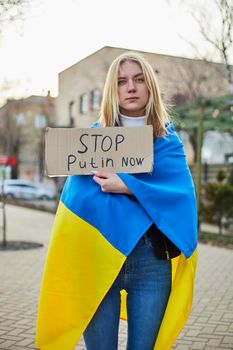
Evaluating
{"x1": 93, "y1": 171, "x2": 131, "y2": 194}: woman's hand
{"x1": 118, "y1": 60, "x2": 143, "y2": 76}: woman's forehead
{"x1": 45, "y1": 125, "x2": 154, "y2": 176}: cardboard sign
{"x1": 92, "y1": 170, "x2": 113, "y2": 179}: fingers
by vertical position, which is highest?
{"x1": 118, "y1": 60, "x2": 143, "y2": 76}: woman's forehead

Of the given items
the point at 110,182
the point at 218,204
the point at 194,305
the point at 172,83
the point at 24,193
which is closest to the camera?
the point at 110,182

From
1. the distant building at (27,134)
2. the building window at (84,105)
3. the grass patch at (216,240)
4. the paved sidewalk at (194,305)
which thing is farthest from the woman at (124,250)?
the distant building at (27,134)

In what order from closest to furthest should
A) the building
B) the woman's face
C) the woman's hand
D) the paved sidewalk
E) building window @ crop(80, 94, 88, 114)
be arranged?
the woman's hand < the woman's face < the paved sidewalk < the building < building window @ crop(80, 94, 88, 114)

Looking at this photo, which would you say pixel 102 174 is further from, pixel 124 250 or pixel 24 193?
pixel 24 193

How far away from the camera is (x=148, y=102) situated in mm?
2549

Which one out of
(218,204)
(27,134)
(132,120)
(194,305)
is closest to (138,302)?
(132,120)

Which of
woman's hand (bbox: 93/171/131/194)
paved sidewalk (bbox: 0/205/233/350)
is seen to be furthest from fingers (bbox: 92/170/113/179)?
paved sidewalk (bbox: 0/205/233/350)

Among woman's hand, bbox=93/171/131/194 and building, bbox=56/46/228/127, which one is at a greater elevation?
building, bbox=56/46/228/127

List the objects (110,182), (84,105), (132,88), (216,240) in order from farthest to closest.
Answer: (84,105), (216,240), (132,88), (110,182)

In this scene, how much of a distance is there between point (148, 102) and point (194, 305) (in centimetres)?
433

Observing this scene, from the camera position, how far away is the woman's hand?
7.79 ft

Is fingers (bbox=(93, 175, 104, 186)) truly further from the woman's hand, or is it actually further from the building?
the building

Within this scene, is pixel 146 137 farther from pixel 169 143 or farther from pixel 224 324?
pixel 224 324

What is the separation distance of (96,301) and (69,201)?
0.47 metres
